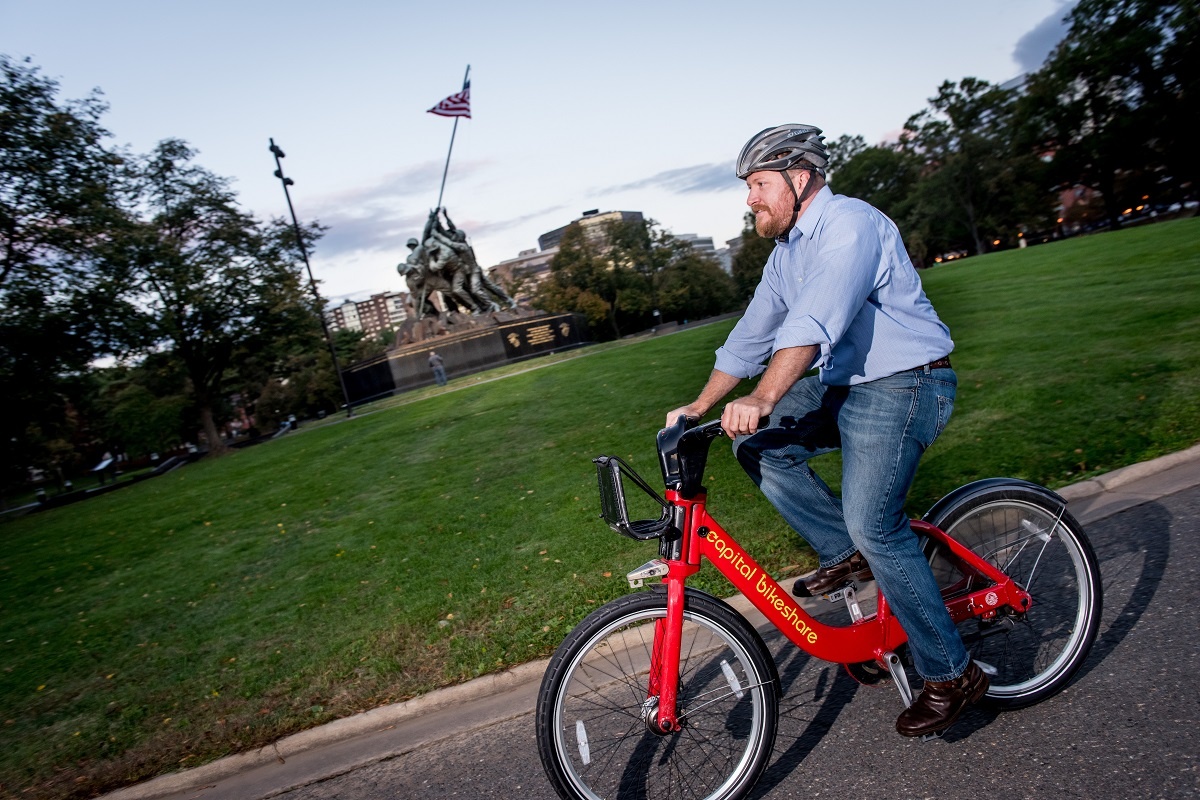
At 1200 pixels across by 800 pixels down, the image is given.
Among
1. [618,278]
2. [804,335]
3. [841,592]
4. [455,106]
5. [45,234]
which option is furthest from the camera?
[618,278]

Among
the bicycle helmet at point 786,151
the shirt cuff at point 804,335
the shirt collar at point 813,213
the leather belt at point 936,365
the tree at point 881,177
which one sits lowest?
the leather belt at point 936,365

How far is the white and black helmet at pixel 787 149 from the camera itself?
8.61 ft

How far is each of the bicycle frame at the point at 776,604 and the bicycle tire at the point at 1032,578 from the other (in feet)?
0.22

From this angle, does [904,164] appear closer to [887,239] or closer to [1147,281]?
[1147,281]

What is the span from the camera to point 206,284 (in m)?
31.7

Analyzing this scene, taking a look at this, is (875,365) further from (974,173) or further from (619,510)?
(974,173)

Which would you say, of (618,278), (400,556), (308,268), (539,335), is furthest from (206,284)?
(618,278)

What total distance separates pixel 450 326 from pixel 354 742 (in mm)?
36746

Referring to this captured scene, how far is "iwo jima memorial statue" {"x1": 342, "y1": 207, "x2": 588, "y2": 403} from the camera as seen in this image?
37.6m

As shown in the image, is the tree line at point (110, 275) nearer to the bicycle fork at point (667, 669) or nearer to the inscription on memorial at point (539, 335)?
the inscription on memorial at point (539, 335)

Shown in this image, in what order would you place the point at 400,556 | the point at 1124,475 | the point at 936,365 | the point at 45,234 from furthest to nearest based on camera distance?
the point at 45,234 → the point at 400,556 → the point at 1124,475 → the point at 936,365

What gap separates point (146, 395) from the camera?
4778 centimetres

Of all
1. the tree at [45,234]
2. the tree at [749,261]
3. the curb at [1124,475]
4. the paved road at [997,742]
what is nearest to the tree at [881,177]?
the tree at [749,261]

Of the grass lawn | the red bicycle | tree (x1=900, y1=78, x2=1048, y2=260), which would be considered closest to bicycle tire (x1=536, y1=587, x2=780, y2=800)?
the red bicycle
